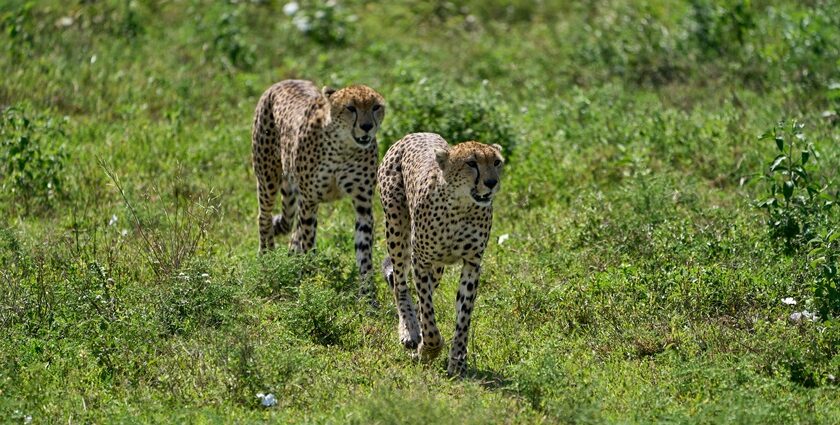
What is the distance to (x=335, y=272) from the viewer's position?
10703mm

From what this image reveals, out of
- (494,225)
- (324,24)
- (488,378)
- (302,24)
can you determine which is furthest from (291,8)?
(488,378)

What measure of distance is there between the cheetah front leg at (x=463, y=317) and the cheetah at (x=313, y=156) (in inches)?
49.6

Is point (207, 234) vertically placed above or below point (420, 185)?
below

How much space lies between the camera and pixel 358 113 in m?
10.4

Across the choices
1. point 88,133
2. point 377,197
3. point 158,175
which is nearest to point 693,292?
point 377,197

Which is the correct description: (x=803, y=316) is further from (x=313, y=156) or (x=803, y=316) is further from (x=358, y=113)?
(x=313, y=156)

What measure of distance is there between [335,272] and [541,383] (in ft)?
9.20

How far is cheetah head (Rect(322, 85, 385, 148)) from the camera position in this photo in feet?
34.1

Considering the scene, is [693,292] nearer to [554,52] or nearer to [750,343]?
[750,343]

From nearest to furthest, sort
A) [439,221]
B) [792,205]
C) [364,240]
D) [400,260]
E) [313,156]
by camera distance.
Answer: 1. [439,221]
2. [400,260]
3. [792,205]
4. [364,240]
5. [313,156]

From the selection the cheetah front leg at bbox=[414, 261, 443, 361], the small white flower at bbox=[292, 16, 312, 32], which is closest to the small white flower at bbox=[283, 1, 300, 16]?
the small white flower at bbox=[292, 16, 312, 32]

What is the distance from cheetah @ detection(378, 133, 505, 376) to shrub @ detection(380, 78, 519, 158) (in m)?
3.02

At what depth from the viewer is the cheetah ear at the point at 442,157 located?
888 centimetres

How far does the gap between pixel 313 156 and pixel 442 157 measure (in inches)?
80.1
